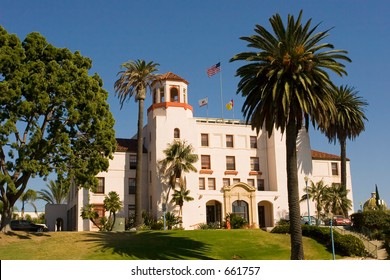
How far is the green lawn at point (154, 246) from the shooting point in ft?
120

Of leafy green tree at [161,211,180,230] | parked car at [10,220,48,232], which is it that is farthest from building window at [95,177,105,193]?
leafy green tree at [161,211,180,230]

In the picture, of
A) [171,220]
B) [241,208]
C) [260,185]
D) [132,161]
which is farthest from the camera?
[260,185]

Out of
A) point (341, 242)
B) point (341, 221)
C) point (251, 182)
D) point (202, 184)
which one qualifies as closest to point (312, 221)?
point (341, 221)

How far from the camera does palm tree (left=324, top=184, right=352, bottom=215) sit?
6425 centimetres

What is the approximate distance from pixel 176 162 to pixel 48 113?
71.8 ft

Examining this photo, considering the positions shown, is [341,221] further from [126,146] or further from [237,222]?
[126,146]

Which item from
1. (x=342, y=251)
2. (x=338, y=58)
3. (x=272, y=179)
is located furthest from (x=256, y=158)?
(x=338, y=58)

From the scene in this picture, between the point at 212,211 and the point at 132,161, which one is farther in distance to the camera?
the point at 132,161

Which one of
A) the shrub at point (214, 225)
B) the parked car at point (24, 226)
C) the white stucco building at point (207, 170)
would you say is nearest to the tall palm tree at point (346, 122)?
the white stucco building at point (207, 170)

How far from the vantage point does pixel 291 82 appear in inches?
1388

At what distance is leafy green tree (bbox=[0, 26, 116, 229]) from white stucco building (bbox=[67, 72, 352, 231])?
1839 cm

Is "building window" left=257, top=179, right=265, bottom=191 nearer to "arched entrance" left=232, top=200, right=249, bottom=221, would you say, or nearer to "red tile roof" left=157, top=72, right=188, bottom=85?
"arched entrance" left=232, top=200, right=249, bottom=221

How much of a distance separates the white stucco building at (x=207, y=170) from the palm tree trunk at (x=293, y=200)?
27.3 metres

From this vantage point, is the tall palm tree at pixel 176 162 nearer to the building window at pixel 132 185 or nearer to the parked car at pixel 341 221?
the building window at pixel 132 185
